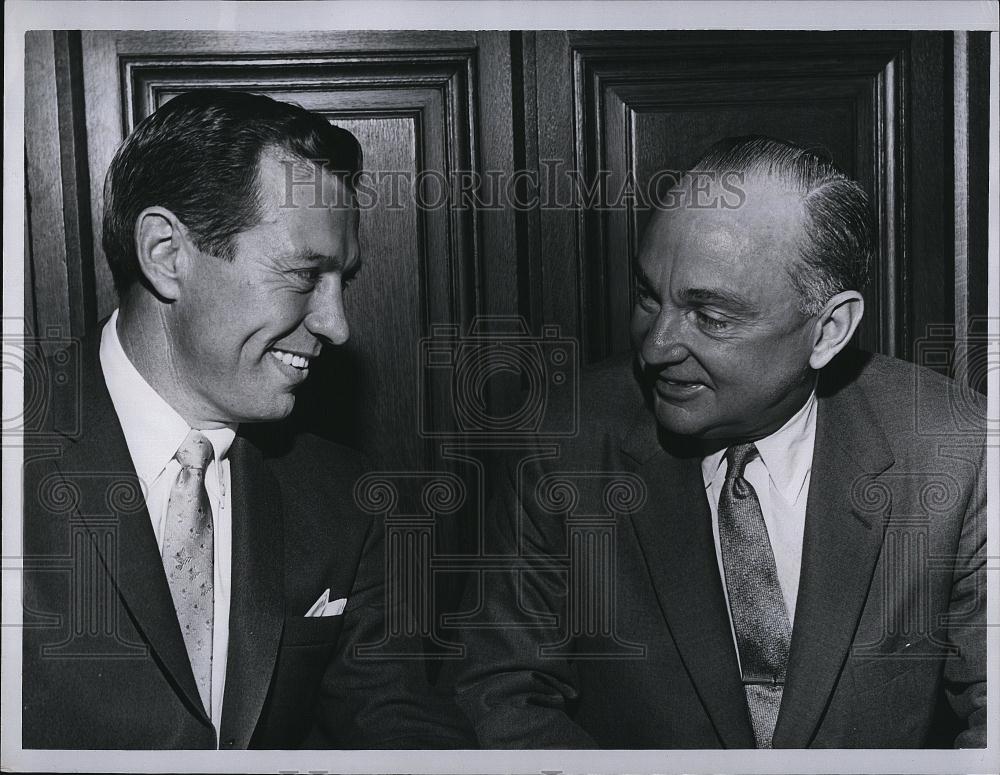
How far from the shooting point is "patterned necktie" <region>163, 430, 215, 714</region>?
1617 millimetres

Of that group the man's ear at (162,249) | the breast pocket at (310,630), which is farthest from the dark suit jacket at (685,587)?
the man's ear at (162,249)

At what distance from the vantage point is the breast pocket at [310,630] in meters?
1.63

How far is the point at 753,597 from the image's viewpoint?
1.64 metres

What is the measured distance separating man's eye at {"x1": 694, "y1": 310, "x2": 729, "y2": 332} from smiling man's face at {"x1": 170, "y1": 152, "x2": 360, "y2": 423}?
0.54m

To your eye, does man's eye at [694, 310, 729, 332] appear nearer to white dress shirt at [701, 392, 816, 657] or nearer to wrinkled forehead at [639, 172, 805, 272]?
wrinkled forehead at [639, 172, 805, 272]

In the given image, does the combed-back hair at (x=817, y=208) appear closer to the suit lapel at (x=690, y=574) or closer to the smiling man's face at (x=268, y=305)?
the suit lapel at (x=690, y=574)

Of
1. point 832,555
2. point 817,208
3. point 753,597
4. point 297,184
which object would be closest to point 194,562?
point 297,184

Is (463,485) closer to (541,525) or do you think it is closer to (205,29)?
(541,525)

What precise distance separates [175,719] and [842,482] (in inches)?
42.5

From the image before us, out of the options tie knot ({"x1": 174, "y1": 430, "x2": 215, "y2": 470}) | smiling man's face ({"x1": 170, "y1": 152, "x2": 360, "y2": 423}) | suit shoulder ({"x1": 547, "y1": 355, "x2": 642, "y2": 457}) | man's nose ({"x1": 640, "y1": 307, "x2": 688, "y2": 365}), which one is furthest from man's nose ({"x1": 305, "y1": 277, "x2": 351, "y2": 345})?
man's nose ({"x1": 640, "y1": 307, "x2": 688, "y2": 365})

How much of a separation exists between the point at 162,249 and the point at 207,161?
0.48ft

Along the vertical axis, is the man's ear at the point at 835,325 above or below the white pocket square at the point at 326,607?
above

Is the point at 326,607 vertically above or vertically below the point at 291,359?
below

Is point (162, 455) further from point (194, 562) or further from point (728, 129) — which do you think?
point (728, 129)
